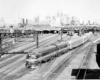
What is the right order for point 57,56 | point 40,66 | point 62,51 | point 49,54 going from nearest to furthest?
point 40,66
point 49,54
point 57,56
point 62,51

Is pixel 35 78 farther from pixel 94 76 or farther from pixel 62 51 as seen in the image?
pixel 62 51

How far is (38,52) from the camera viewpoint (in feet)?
98.9

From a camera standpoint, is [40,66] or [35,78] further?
[40,66]

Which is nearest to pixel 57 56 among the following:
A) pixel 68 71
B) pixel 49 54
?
pixel 49 54

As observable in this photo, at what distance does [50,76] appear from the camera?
1006 inches

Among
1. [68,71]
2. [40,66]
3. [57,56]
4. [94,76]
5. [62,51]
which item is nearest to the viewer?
[94,76]

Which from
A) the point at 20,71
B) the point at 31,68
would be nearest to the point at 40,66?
the point at 31,68

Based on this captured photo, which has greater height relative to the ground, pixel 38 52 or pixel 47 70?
pixel 38 52

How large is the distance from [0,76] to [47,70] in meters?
7.20

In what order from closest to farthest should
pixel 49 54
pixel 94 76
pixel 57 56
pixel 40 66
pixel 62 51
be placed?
pixel 94 76 → pixel 40 66 → pixel 49 54 → pixel 57 56 → pixel 62 51

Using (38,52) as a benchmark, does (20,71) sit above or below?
below

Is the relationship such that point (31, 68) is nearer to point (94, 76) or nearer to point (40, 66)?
point (40, 66)

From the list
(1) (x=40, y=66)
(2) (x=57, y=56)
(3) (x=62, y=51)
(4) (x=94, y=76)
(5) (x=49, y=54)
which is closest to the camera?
(4) (x=94, y=76)

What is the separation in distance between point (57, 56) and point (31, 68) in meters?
10.9
